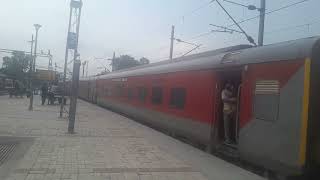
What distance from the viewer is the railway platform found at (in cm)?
1001

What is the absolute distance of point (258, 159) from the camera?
34.8 feet

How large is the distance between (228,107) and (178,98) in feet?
14.2

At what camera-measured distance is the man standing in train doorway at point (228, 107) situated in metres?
12.9

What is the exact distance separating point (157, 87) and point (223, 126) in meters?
7.29

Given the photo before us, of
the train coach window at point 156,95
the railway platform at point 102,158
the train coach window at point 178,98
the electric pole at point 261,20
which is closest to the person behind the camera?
the railway platform at point 102,158

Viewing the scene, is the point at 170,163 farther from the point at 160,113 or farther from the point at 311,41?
the point at 160,113

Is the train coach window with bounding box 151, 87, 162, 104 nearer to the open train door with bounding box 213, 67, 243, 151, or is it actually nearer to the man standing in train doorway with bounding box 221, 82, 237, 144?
the open train door with bounding box 213, 67, 243, 151

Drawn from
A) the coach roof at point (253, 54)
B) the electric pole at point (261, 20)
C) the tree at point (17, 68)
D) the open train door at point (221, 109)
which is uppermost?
the tree at point (17, 68)

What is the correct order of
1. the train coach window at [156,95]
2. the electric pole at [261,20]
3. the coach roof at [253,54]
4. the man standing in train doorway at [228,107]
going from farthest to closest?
the electric pole at [261,20]
the train coach window at [156,95]
the man standing in train doorway at [228,107]
the coach roof at [253,54]

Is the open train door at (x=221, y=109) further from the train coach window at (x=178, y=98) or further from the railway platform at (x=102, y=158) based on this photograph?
the train coach window at (x=178, y=98)

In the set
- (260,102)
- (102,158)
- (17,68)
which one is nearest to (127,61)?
(17,68)

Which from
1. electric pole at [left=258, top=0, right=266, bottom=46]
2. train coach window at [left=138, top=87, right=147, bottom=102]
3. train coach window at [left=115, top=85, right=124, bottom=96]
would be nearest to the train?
electric pole at [left=258, top=0, right=266, bottom=46]

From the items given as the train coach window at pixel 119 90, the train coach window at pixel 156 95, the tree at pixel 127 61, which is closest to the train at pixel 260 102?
the train coach window at pixel 156 95

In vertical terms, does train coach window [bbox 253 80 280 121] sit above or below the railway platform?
above
